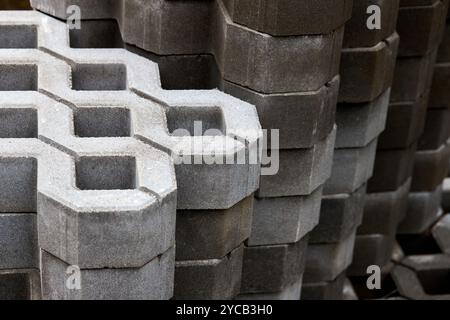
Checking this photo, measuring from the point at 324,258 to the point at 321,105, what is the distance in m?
1.14

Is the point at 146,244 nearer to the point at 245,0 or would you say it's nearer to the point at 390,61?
the point at 245,0

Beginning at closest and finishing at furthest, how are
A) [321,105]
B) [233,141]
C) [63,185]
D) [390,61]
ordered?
1. [63,185]
2. [233,141]
3. [321,105]
4. [390,61]

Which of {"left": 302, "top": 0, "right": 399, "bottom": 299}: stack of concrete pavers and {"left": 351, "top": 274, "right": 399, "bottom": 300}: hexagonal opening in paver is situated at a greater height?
{"left": 302, "top": 0, "right": 399, "bottom": 299}: stack of concrete pavers

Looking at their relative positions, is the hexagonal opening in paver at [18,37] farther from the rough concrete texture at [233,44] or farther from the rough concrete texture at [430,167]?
the rough concrete texture at [430,167]

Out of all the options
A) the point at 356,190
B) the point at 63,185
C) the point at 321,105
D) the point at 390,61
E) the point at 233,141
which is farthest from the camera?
the point at 356,190

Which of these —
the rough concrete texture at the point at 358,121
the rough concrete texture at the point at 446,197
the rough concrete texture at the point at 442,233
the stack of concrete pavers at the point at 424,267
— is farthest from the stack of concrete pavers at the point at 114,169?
the rough concrete texture at the point at 446,197

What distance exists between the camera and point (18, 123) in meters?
4.00

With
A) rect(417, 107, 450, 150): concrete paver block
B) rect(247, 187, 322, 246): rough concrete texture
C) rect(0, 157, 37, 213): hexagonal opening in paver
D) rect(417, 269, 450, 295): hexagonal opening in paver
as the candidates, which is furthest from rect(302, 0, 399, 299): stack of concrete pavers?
rect(0, 157, 37, 213): hexagonal opening in paver

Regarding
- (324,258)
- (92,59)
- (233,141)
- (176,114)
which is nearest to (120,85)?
(92,59)

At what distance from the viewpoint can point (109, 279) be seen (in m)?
3.61

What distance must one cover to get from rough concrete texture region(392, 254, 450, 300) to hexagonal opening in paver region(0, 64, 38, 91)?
2.45 m

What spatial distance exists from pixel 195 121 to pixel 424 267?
2.21m

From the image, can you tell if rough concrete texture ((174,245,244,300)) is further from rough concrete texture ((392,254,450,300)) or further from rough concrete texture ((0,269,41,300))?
rough concrete texture ((392,254,450,300))

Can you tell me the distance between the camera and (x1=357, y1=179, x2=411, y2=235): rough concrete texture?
17.6 feet
